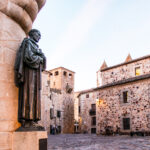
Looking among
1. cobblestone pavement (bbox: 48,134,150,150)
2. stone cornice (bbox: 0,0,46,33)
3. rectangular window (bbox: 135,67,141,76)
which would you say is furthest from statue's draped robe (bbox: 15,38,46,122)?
rectangular window (bbox: 135,67,141,76)

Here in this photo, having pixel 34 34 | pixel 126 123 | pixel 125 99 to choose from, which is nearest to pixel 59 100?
pixel 125 99

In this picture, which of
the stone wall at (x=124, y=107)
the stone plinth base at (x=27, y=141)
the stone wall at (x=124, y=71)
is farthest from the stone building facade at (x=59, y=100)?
the stone plinth base at (x=27, y=141)

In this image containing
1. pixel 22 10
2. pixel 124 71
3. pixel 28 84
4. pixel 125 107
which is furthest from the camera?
pixel 124 71

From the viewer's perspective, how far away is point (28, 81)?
9.40 feet

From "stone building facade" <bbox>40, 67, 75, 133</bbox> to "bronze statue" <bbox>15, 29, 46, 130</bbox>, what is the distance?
29863 millimetres

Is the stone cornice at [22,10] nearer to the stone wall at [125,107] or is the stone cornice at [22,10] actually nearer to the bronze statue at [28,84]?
the bronze statue at [28,84]

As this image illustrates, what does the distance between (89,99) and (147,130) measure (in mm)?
18831

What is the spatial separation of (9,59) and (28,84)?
45cm

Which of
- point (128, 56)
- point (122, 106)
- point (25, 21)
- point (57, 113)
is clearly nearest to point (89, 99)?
point (57, 113)

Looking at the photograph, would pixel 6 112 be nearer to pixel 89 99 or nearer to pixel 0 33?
pixel 0 33

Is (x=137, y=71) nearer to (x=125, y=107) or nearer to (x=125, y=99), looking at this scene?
(x=125, y=99)

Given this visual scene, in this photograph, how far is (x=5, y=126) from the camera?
2721mm

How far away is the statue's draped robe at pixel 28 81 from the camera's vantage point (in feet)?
9.20

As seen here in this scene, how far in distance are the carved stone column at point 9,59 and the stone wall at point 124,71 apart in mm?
22978
